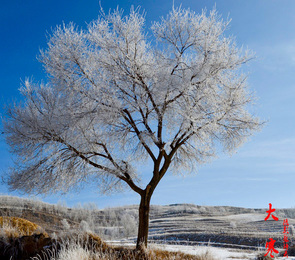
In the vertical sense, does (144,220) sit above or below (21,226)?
above

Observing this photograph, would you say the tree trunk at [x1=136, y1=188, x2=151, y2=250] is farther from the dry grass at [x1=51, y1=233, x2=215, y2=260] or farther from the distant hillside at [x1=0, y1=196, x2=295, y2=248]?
the distant hillside at [x1=0, y1=196, x2=295, y2=248]

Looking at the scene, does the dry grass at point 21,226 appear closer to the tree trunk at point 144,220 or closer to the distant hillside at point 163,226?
the tree trunk at point 144,220

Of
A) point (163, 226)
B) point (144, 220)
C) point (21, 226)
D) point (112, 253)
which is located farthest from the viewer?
point (163, 226)

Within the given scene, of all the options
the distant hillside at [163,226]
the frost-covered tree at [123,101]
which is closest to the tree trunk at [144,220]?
the frost-covered tree at [123,101]

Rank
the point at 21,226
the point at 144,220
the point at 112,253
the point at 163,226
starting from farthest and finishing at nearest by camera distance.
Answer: the point at 163,226 → the point at 21,226 → the point at 144,220 → the point at 112,253

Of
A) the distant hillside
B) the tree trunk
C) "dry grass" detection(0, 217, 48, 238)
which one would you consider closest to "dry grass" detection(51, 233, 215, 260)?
the tree trunk

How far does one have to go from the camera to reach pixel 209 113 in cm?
930

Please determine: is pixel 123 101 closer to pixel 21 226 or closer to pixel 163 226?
pixel 21 226

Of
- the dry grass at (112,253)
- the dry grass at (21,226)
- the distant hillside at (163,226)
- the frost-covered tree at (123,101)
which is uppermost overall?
the frost-covered tree at (123,101)

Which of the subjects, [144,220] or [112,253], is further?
[144,220]

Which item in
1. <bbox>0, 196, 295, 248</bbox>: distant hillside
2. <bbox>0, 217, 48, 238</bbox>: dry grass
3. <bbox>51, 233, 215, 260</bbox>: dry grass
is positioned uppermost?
<bbox>0, 217, 48, 238</bbox>: dry grass

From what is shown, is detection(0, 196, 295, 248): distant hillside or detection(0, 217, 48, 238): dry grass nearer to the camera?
detection(0, 217, 48, 238): dry grass

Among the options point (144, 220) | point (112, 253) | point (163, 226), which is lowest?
point (163, 226)

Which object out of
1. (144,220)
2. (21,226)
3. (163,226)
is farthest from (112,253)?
(163,226)
